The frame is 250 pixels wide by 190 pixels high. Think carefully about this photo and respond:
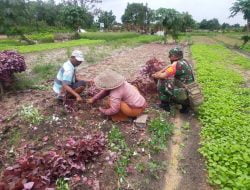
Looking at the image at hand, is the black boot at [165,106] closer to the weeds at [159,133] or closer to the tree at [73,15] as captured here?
the weeds at [159,133]

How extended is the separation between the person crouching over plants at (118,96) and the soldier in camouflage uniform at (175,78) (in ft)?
2.79

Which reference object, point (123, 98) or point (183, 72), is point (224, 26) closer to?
point (183, 72)

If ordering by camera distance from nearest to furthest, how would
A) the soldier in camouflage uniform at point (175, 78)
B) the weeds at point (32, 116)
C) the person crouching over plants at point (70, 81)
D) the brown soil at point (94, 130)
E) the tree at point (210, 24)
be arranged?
the brown soil at point (94, 130) → the weeds at point (32, 116) → the person crouching over plants at point (70, 81) → the soldier in camouflage uniform at point (175, 78) → the tree at point (210, 24)

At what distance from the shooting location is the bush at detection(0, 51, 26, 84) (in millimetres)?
6582

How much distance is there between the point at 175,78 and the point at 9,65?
3.87 m

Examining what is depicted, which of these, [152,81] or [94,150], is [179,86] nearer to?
[152,81]

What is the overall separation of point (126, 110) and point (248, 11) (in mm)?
40858

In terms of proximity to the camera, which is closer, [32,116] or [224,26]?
[32,116]

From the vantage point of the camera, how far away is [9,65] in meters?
6.66

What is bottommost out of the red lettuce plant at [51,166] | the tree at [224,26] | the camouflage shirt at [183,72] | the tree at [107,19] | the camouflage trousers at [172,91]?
the tree at [224,26]

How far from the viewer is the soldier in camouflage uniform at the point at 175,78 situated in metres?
5.43

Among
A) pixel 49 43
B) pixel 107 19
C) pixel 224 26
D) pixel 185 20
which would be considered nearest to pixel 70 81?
pixel 49 43

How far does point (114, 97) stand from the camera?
15.3 ft

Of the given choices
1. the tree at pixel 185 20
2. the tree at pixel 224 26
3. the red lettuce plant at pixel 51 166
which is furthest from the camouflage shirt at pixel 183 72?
the tree at pixel 224 26
